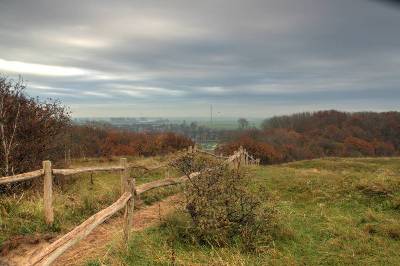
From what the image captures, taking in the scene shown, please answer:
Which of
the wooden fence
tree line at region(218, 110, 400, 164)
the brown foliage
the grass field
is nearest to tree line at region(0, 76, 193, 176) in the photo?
the wooden fence

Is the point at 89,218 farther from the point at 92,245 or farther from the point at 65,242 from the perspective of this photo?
the point at 92,245

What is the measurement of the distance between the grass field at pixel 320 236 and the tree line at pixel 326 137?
59.6 metres

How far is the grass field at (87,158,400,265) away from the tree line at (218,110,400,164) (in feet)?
196

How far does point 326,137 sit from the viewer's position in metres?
114

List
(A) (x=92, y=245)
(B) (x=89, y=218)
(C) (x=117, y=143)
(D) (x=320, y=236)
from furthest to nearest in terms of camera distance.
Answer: (C) (x=117, y=143), (D) (x=320, y=236), (A) (x=92, y=245), (B) (x=89, y=218)

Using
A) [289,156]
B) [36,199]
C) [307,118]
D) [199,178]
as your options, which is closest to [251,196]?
[199,178]

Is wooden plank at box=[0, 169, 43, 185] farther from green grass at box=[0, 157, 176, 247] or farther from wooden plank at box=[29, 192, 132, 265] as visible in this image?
wooden plank at box=[29, 192, 132, 265]

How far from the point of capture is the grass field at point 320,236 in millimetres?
7469

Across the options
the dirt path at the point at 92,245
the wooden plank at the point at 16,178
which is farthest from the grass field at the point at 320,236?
the wooden plank at the point at 16,178

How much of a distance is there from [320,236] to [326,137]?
109 metres

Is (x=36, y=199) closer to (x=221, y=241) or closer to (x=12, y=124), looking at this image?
(x=12, y=124)

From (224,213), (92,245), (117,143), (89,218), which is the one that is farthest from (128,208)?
(117,143)

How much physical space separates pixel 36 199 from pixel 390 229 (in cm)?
844

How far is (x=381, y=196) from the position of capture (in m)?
13.4
